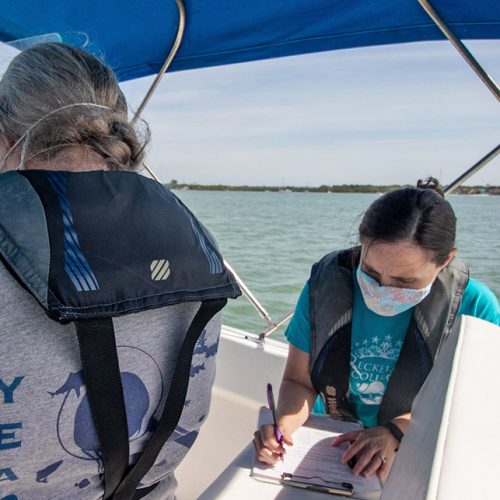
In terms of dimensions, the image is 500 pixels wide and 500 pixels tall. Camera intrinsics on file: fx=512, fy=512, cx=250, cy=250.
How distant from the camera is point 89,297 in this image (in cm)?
62

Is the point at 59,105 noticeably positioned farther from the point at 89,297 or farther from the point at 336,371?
the point at 336,371

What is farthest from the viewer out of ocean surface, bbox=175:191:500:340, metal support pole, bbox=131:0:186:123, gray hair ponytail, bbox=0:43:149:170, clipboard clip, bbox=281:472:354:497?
ocean surface, bbox=175:191:500:340

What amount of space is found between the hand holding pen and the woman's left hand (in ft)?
0.40

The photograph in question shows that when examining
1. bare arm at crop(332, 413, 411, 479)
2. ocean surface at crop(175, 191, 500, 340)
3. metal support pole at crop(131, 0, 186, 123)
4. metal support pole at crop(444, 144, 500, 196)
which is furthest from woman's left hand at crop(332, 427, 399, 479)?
ocean surface at crop(175, 191, 500, 340)

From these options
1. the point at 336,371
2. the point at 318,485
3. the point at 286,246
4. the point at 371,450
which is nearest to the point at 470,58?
the point at 336,371

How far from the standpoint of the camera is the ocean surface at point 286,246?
5.60m

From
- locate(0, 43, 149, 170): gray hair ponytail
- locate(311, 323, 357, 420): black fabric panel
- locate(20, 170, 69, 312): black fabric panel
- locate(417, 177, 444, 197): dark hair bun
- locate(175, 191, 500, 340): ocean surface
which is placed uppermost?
locate(0, 43, 149, 170): gray hair ponytail

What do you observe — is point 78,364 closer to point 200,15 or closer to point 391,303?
point 391,303

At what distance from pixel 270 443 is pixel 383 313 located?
20.6 inches

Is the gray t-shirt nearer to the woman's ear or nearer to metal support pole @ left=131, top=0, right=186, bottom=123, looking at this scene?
the woman's ear

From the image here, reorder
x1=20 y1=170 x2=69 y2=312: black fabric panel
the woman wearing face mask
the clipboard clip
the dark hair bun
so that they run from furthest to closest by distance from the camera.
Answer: the dark hair bun → the woman wearing face mask → the clipboard clip → x1=20 y1=170 x2=69 y2=312: black fabric panel

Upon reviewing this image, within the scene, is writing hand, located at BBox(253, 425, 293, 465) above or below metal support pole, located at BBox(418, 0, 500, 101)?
below

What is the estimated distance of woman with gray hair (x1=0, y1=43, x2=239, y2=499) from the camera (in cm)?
61

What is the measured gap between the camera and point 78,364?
0.65 metres
